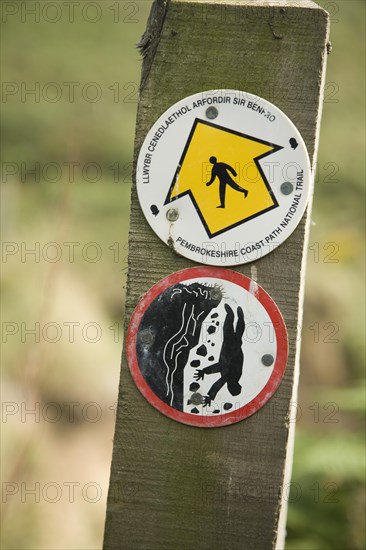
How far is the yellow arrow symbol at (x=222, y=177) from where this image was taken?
131cm

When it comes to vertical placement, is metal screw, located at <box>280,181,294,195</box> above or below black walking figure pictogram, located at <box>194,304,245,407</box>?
above

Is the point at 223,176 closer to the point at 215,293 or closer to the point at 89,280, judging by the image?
the point at 215,293

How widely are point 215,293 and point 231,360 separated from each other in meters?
0.13

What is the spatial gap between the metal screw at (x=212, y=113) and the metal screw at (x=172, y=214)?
0.62ft

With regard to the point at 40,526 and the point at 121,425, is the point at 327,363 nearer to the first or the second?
the point at 40,526

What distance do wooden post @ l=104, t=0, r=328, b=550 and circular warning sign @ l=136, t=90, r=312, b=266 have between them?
0.08 ft

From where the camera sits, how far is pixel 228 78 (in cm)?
132

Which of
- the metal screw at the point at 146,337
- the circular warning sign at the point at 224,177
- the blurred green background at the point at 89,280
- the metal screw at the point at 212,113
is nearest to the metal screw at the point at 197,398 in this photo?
the metal screw at the point at 146,337

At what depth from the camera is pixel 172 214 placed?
1335 mm

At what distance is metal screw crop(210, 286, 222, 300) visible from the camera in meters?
1.32

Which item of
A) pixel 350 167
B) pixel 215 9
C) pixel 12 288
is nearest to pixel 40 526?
pixel 12 288

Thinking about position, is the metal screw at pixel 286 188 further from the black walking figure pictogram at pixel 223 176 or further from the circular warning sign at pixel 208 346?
the circular warning sign at pixel 208 346

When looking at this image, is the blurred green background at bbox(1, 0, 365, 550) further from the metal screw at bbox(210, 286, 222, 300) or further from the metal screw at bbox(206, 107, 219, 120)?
the metal screw at bbox(206, 107, 219, 120)

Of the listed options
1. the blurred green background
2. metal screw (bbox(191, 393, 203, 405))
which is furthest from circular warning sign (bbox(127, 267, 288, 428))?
the blurred green background
